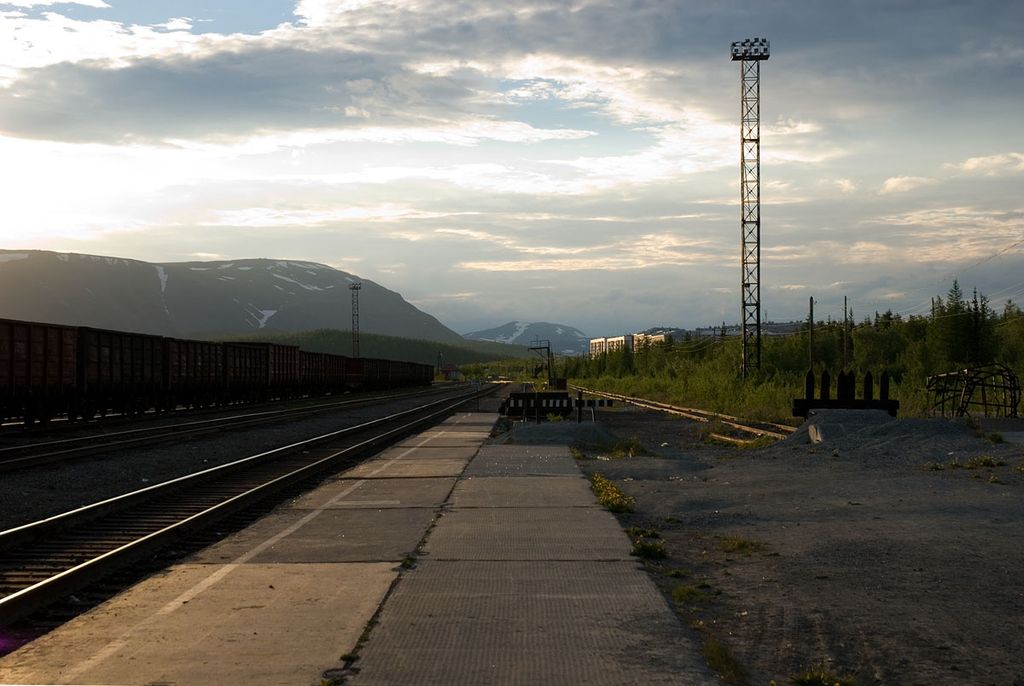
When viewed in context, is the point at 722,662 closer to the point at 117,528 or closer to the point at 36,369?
the point at 117,528

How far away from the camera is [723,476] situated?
16719 millimetres

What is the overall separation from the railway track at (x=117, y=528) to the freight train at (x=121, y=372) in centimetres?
1275

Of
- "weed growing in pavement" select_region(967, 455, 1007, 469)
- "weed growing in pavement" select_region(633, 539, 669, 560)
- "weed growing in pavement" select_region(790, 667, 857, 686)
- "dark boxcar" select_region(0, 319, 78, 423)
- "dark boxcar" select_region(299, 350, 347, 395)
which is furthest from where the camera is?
"dark boxcar" select_region(299, 350, 347, 395)

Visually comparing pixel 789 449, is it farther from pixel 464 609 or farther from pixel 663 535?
pixel 464 609

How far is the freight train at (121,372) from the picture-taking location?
27.7m

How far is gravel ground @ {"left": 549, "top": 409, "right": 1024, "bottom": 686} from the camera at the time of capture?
594 cm

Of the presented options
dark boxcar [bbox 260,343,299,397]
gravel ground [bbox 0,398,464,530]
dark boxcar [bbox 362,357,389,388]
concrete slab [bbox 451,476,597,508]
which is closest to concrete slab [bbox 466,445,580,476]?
concrete slab [bbox 451,476,597,508]

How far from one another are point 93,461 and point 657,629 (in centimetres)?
1626

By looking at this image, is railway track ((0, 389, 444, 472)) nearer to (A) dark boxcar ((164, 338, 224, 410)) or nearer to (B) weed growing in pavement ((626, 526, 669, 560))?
(A) dark boxcar ((164, 338, 224, 410))

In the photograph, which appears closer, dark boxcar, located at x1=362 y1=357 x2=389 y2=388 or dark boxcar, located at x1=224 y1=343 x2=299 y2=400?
dark boxcar, located at x1=224 y1=343 x2=299 y2=400

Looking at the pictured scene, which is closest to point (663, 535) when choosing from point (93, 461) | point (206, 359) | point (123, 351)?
point (93, 461)

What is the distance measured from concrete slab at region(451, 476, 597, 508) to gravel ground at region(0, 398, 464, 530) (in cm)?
546

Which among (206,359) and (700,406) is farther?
→ (700,406)

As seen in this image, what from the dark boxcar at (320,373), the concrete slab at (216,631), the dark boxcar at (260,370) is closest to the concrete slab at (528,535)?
the concrete slab at (216,631)
